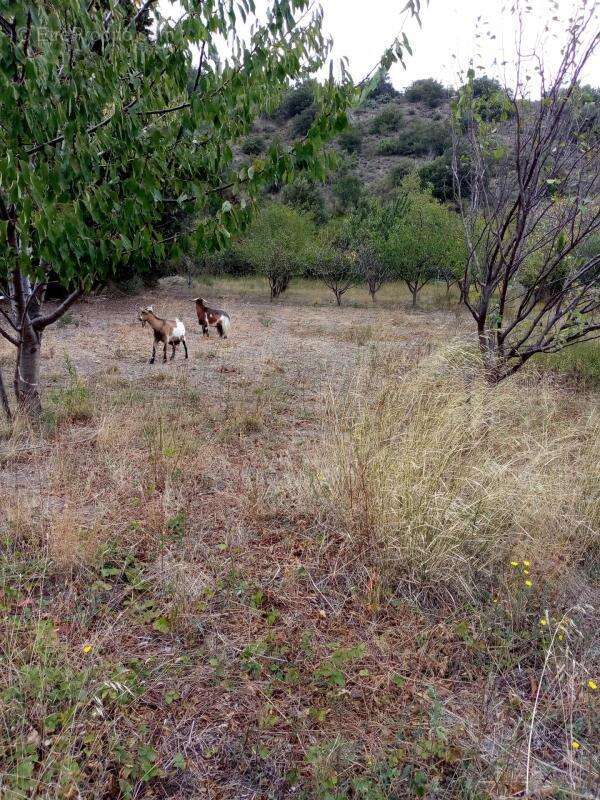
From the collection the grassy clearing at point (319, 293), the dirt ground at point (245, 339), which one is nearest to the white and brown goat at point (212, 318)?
the dirt ground at point (245, 339)

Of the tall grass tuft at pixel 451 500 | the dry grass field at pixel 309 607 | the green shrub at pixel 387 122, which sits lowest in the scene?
the dry grass field at pixel 309 607

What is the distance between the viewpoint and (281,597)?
2465 millimetres

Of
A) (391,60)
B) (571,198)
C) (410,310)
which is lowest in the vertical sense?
(410,310)

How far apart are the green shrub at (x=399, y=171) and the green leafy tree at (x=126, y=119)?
37.7 metres

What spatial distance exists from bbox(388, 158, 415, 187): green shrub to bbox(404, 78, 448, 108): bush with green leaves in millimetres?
15378

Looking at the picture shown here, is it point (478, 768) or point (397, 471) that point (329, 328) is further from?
point (478, 768)

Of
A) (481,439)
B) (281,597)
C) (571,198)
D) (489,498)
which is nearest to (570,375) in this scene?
(571,198)

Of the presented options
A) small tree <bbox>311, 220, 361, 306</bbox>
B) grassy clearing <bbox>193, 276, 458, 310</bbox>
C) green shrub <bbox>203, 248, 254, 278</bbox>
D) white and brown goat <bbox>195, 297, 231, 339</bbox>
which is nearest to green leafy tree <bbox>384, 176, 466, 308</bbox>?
grassy clearing <bbox>193, 276, 458, 310</bbox>

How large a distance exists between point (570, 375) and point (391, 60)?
6656 millimetres

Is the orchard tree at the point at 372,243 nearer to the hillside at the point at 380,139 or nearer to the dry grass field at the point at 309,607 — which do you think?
the hillside at the point at 380,139

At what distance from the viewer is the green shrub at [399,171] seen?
38.0 meters

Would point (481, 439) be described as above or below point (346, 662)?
above

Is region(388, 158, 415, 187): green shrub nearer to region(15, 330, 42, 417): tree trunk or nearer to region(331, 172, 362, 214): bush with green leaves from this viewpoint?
region(331, 172, 362, 214): bush with green leaves

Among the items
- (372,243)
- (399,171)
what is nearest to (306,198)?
(399,171)
